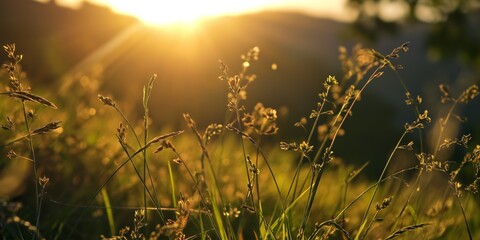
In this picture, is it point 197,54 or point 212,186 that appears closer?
point 212,186

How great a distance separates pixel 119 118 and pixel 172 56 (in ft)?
45.3

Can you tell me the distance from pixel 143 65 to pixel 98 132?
14.0 meters

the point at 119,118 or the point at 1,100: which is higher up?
the point at 1,100

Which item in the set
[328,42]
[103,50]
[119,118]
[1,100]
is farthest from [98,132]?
[328,42]

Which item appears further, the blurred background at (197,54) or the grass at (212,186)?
the blurred background at (197,54)

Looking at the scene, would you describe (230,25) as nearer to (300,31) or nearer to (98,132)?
(98,132)

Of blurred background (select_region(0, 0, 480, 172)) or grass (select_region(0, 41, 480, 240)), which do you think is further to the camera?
blurred background (select_region(0, 0, 480, 172))

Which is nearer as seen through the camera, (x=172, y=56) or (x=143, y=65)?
(x=143, y=65)

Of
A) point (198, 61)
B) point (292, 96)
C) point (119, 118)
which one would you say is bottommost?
point (292, 96)

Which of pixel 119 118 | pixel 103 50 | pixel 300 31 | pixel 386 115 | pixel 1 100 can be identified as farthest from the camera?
pixel 300 31

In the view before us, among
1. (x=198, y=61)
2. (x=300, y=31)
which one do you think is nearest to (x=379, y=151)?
(x=198, y=61)

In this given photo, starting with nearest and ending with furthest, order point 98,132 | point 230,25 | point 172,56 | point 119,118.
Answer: point 98,132 < point 119,118 < point 172,56 < point 230,25

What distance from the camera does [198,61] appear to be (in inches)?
781

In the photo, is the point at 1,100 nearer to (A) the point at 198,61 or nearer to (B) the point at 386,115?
(A) the point at 198,61
